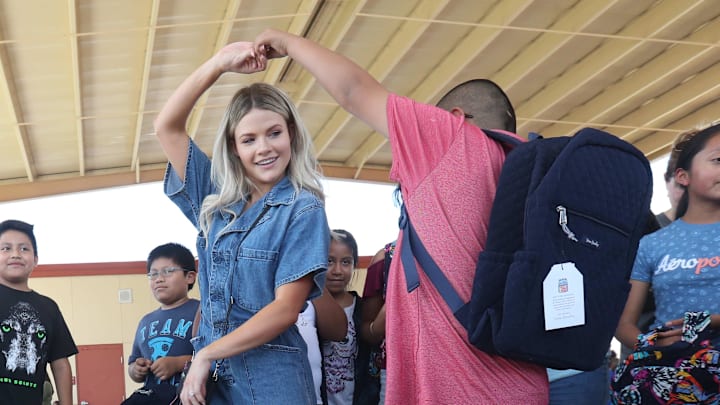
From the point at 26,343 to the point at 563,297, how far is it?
2711 mm

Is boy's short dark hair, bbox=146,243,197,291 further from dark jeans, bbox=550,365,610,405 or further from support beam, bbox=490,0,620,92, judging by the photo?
support beam, bbox=490,0,620,92

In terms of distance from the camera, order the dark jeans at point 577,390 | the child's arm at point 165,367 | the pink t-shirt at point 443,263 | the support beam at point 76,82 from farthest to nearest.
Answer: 1. the support beam at point 76,82
2. the child's arm at point 165,367
3. the dark jeans at point 577,390
4. the pink t-shirt at point 443,263

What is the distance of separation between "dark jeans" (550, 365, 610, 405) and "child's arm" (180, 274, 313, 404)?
118 cm

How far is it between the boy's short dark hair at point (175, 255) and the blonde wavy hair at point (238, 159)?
1.89 meters

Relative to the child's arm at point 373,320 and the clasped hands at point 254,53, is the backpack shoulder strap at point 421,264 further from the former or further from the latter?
the child's arm at point 373,320

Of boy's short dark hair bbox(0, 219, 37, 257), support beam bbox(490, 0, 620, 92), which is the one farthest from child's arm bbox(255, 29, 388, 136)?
support beam bbox(490, 0, 620, 92)

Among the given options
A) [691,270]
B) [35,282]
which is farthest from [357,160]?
[691,270]

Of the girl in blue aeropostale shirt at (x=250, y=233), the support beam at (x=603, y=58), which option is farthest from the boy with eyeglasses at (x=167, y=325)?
the support beam at (x=603, y=58)

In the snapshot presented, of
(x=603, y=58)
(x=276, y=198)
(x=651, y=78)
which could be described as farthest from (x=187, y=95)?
(x=651, y=78)

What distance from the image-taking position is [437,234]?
2.18 meters

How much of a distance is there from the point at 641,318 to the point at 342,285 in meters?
1.43

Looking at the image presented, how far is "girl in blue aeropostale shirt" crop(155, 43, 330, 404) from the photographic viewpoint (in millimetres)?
2238

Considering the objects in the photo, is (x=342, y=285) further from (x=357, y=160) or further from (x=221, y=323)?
(x=357, y=160)

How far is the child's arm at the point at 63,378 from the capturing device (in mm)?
4180
